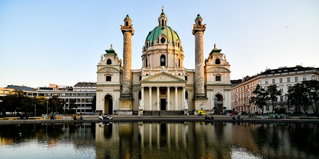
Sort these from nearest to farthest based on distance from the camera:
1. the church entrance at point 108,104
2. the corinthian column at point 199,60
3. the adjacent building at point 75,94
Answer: the corinthian column at point 199,60
the church entrance at point 108,104
the adjacent building at point 75,94

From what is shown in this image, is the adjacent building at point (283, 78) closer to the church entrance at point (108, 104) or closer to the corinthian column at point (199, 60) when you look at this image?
the corinthian column at point (199, 60)

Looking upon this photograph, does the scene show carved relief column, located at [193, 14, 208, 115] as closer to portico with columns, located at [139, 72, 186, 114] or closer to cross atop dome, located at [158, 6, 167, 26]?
portico with columns, located at [139, 72, 186, 114]

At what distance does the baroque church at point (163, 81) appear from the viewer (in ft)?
219

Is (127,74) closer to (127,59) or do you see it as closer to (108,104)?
(127,59)

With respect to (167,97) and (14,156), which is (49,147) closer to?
(14,156)

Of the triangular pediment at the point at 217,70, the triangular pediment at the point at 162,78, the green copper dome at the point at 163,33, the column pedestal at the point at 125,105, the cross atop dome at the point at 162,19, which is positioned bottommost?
the column pedestal at the point at 125,105

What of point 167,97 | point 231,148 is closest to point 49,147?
point 231,148

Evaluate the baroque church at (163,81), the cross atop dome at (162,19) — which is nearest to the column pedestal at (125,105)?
the baroque church at (163,81)

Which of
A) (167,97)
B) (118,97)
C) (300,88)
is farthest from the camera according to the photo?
(118,97)

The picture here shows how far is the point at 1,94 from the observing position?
93.4 meters

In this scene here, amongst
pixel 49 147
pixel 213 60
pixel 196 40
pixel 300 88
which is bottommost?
pixel 49 147

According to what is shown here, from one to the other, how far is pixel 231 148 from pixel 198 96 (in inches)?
2076

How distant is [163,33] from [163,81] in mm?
19799

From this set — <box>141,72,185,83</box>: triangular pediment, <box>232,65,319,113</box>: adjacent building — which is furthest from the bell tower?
<box>232,65,319,113</box>: adjacent building
